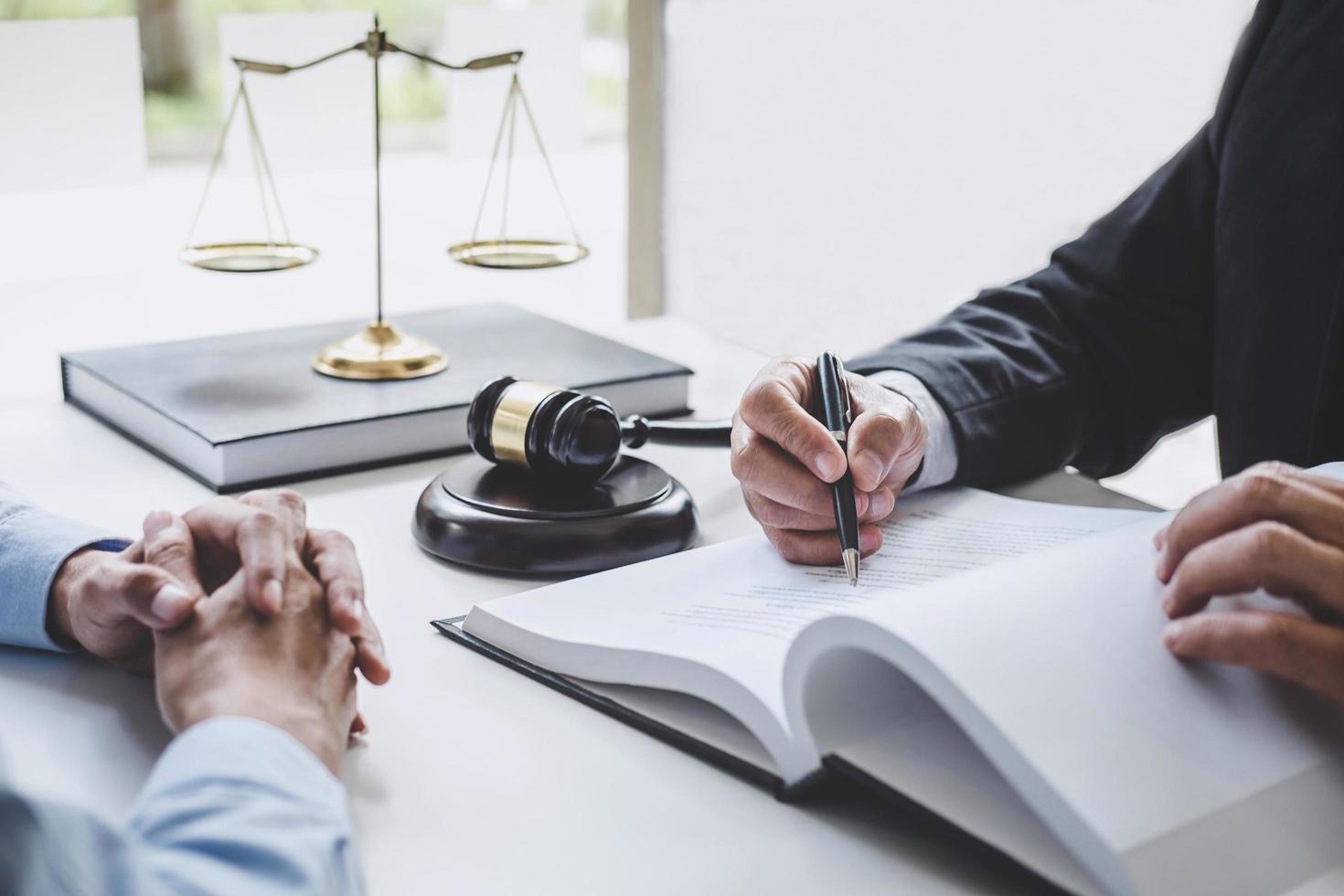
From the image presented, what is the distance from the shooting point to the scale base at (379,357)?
1.35 m

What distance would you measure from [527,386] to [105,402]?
0.53 metres

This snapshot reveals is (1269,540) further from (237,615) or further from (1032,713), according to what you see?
(237,615)

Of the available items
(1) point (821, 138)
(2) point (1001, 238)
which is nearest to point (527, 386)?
(2) point (1001, 238)

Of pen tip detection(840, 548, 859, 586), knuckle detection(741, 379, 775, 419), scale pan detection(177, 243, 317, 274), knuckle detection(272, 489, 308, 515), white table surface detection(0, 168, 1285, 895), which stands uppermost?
scale pan detection(177, 243, 317, 274)

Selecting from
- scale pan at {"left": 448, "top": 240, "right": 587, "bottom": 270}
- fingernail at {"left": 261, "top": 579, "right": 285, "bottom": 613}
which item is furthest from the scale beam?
fingernail at {"left": 261, "top": 579, "right": 285, "bottom": 613}

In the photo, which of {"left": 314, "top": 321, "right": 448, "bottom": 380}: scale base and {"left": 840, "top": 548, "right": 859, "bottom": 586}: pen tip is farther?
{"left": 314, "top": 321, "right": 448, "bottom": 380}: scale base

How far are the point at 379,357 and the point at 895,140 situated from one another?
941mm

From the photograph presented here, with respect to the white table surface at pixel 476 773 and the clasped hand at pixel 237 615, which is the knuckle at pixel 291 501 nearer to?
the clasped hand at pixel 237 615

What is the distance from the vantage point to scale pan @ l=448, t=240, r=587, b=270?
1.51 m

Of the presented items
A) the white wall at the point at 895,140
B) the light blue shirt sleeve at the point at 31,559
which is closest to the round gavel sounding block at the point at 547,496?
the light blue shirt sleeve at the point at 31,559

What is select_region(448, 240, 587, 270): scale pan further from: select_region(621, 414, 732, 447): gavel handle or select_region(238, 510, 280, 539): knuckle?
select_region(238, 510, 280, 539): knuckle

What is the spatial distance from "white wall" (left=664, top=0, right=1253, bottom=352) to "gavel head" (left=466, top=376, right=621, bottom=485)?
0.97m

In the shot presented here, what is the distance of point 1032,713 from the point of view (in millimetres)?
596

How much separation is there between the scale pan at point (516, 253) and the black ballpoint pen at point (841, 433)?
527 mm
